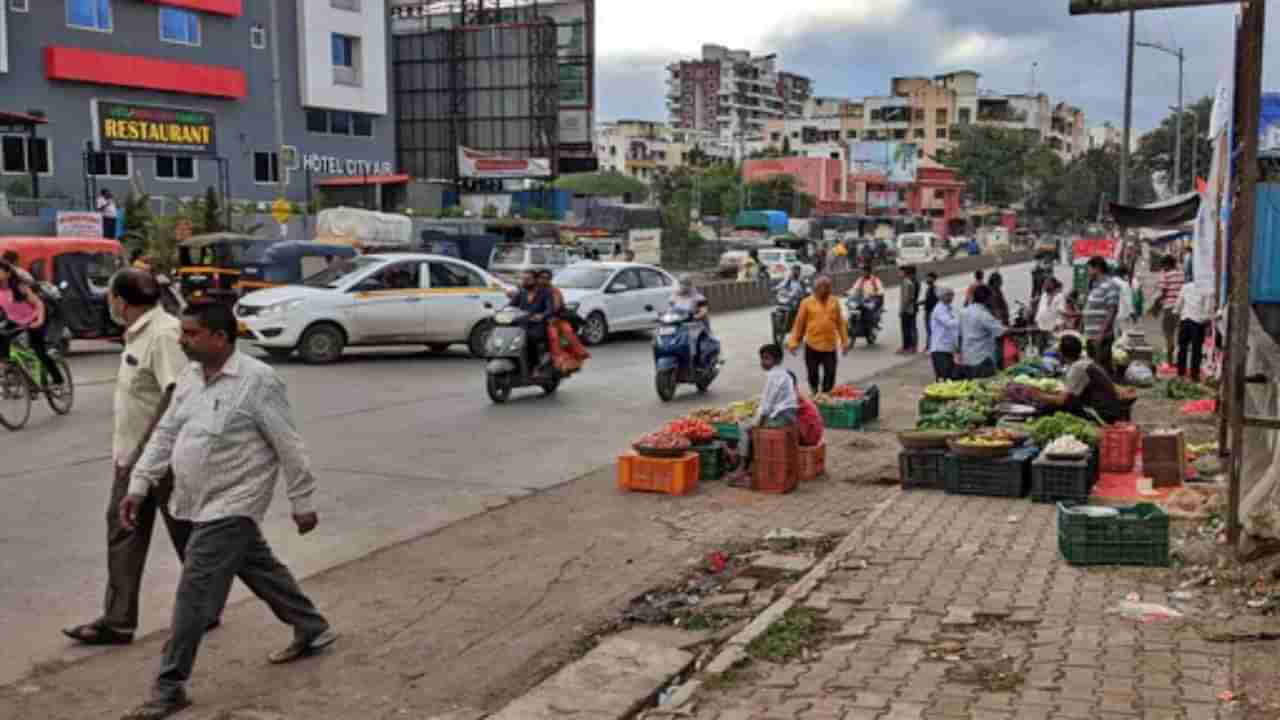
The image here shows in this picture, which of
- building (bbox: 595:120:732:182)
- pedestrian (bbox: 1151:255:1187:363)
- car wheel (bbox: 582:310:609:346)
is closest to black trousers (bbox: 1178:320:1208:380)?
pedestrian (bbox: 1151:255:1187:363)

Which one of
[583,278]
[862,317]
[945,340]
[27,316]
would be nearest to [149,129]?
[583,278]

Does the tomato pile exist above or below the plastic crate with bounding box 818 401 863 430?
above

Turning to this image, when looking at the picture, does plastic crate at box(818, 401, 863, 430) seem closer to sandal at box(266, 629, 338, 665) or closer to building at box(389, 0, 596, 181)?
sandal at box(266, 629, 338, 665)

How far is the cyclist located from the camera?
1282 centimetres

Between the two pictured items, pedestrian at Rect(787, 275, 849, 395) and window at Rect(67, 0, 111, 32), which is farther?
window at Rect(67, 0, 111, 32)

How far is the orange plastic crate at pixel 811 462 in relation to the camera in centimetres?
1054

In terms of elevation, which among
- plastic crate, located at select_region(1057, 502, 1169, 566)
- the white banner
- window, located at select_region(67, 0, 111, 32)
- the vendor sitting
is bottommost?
plastic crate, located at select_region(1057, 502, 1169, 566)

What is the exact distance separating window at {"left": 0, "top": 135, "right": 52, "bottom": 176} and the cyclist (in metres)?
28.1

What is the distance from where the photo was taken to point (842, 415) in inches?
537

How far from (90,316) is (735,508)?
13627 mm

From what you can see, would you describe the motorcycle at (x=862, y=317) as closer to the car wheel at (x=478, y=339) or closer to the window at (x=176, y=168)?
the car wheel at (x=478, y=339)

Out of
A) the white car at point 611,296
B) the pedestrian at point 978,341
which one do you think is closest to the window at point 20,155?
the white car at point 611,296

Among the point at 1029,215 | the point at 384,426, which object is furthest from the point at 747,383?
the point at 1029,215

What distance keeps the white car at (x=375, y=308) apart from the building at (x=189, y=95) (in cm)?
1681
